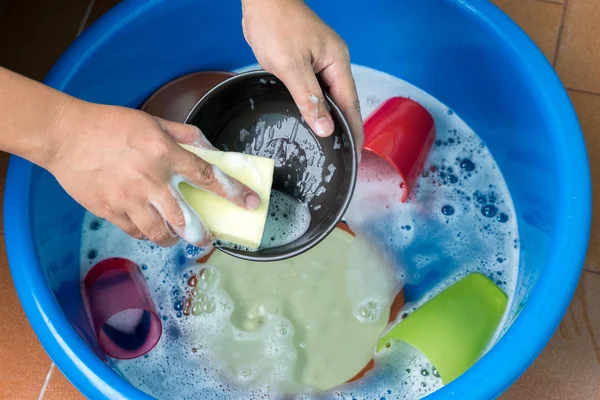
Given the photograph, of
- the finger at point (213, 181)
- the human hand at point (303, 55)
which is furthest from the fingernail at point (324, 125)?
the finger at point (213, 181)

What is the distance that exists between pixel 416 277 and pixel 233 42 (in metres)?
0.47

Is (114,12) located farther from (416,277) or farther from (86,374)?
(416,277)

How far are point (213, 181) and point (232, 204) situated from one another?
51 mm

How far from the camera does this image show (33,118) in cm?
61

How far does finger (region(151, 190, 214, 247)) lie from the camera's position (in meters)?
0.61

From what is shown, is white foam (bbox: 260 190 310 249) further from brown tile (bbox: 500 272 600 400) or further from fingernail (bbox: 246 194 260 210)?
brown tile (bbox: 500 272 600 400)

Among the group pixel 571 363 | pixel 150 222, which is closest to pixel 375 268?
pixel 571 363

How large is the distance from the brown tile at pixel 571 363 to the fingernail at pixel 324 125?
510 mm

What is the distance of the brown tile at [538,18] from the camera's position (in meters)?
1.11

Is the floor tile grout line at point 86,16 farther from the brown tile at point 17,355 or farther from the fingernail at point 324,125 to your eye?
the fingernail at point 324,125

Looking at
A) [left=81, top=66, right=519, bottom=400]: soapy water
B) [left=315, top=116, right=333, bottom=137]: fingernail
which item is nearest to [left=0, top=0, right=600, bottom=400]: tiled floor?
[left=81, top=66, right=519, bottom=400]: soapy water

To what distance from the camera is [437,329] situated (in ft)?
2.64

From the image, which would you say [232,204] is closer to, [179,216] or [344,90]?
[179,216]

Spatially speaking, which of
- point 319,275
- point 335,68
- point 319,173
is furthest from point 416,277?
point 335,68
